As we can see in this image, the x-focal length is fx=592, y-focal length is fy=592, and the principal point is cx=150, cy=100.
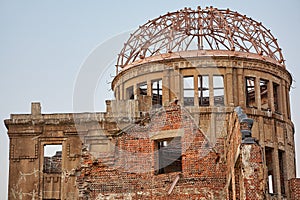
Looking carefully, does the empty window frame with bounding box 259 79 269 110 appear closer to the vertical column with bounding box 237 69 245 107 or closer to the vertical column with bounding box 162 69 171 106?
the vertical column with bounding box 237 69 245 107

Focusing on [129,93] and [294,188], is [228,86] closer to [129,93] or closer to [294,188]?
[129,93]

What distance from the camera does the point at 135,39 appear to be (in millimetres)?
30766

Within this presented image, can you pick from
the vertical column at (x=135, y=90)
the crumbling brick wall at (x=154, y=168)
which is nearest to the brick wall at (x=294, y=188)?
the vertical column at (x=135, y=90)

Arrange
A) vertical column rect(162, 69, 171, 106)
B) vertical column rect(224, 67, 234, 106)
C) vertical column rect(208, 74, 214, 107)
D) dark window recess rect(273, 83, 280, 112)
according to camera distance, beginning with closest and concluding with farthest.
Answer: vertical column rect(208, 74, 214, 107)
vertical column rect(224, 67, 234, 106)
vertical column rect(162, 69, 171, 106)
dark window recess rect(273, 83, 280, 112)

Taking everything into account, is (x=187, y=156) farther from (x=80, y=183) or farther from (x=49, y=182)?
(x=49, y=182)

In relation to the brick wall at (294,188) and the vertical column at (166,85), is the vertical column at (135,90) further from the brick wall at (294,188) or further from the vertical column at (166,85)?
the brick wall at (294,188)

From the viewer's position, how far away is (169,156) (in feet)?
67.9

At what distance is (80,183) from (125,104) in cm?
922

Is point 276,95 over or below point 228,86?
below

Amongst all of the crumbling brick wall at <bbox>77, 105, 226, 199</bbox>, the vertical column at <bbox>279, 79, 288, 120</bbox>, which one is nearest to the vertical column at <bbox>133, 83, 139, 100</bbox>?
the vertical column at <bbox>279, 79, 288, 120</bbox>

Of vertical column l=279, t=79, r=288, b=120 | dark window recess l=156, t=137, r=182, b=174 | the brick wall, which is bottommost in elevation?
the brick wall

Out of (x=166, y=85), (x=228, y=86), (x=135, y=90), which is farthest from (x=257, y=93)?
(x=135, y=90)

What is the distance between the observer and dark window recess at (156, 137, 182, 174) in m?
20.2

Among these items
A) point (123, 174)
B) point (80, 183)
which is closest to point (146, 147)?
point (123, 174)
